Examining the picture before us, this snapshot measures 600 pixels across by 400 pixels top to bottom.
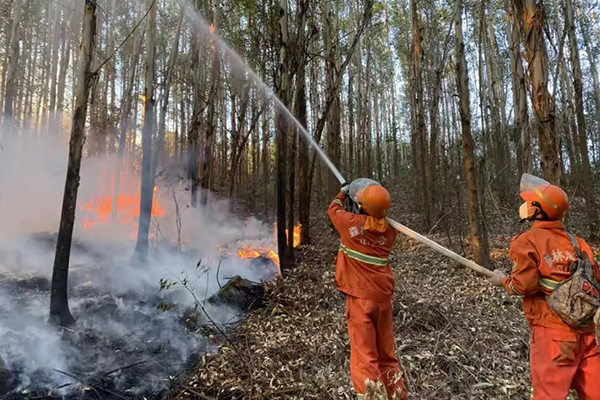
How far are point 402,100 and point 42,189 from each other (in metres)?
29.1

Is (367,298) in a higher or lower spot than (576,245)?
lower

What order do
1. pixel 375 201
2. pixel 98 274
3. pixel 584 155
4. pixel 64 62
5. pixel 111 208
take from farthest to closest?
pixel 64 62 < pixel 111 208 < pixel 584 155 < pixel 98 274 < pixel 375 201

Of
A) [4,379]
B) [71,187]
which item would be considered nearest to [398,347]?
[4,379]

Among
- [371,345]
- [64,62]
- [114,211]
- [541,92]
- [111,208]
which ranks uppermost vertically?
[64,62]

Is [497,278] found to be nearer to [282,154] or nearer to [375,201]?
[375,201]

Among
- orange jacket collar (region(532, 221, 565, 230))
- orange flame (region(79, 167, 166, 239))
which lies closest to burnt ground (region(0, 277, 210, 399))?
orange jacket collar (region(532, 221, 565, 230))

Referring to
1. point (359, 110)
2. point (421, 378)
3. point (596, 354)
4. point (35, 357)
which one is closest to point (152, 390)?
point (35, 357)

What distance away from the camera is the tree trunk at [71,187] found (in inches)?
193

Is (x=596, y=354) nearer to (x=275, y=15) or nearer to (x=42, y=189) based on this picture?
(x=275, y=15)

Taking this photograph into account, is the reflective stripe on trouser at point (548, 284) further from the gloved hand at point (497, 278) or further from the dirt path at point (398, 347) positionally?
the dirt path at point (398, 347)

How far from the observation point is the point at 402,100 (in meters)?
32.8

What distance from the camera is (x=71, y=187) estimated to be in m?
4.96

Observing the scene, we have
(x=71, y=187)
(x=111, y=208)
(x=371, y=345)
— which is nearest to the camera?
(x=371, y=345)

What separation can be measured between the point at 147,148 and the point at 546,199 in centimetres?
847
